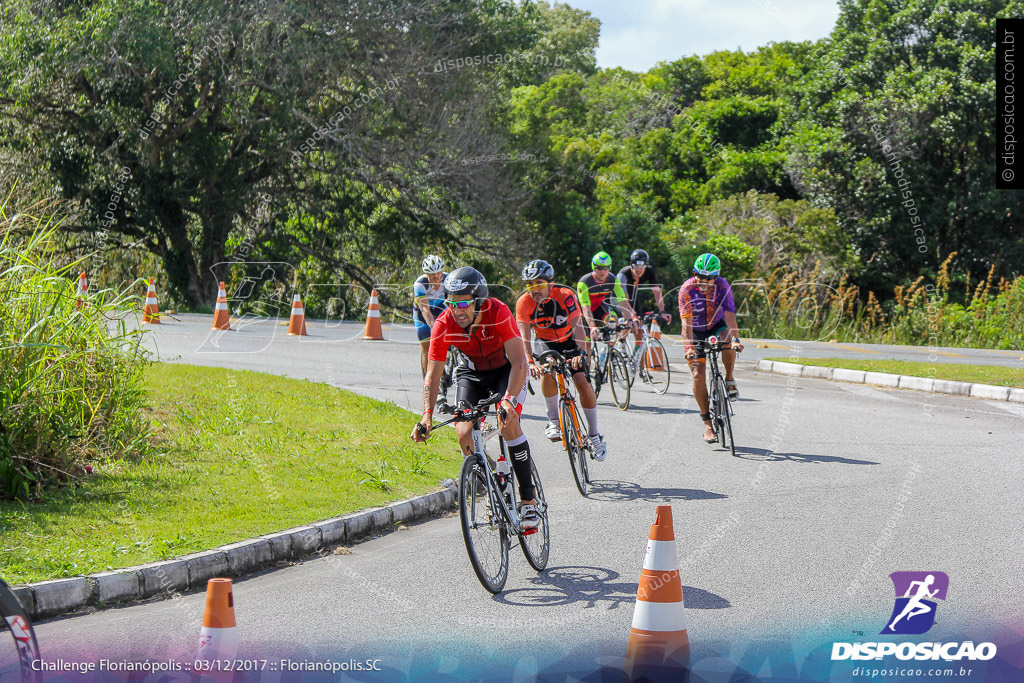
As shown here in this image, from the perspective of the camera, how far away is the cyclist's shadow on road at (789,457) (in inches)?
411

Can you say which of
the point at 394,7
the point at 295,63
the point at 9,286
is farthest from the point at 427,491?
the point at 394,7

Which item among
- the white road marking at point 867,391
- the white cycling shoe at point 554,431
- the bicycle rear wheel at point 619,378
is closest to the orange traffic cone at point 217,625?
the white cycling shoe at point 554,431

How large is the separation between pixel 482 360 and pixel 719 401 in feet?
14.5

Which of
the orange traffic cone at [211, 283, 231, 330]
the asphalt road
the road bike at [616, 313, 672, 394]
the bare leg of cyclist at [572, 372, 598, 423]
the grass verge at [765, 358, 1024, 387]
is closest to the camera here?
the asphalt road

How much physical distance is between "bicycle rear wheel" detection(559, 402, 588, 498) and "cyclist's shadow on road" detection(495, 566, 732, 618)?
7.21 ft

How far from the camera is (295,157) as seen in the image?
26.1 metres

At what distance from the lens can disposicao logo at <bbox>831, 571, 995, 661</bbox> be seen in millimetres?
5273

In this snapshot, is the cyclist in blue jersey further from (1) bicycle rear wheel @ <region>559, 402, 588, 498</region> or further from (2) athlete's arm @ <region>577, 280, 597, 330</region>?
(1) bicycle rear wheel @ <region>559, 402, 588, 498</region>

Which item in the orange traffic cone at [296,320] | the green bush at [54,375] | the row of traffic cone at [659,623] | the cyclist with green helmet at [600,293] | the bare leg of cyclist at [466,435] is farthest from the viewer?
the orange traffic cone at [296,320]

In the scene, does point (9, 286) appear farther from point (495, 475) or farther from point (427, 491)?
point (495, 475)

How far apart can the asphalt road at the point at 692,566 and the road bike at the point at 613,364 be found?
1585 mm

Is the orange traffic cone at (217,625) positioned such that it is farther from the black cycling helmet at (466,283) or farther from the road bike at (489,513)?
the black cycling helmet at (466,283)

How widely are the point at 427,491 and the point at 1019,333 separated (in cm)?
1912

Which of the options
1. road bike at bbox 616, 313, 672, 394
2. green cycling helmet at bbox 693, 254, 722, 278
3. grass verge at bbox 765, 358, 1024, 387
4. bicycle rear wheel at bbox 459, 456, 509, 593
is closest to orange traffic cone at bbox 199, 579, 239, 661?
bicycle rear wheel at bbox 459, 456, 509, 593
